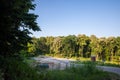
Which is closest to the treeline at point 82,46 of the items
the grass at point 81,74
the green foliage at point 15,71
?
the grass at point 81,74

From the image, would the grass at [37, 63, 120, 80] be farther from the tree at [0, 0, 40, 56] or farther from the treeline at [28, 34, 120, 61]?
the treeline at [28, 34, 120, 61]

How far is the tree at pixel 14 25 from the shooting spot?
27.0 ft

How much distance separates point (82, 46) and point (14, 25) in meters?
62.9

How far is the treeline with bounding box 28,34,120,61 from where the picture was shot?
202ft

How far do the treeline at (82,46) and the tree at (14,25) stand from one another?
38.6 m

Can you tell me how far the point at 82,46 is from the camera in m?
71.4

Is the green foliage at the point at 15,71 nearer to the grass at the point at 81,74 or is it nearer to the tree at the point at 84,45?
the grass at the point at 81,74

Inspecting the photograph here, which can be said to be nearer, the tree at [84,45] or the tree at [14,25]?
the tree at [14,25]

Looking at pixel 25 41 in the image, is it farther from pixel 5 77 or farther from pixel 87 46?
pixel 87 46

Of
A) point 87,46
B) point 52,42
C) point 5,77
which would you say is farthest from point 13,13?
point 52,42

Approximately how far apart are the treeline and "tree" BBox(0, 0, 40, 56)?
38.6 metres

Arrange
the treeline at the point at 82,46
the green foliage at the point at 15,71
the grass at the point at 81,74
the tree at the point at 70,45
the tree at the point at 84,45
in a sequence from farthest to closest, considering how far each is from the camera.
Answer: the tree at the point at 70,45 → the tree at the point at 84,45 → the treeline at the point at 82,46 → the grass at the point at 81,74 → the green foliage at the point at 15,71

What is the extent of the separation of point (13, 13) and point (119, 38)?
183 feet

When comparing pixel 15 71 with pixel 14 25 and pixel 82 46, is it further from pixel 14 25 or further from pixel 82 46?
pixel 82 46
